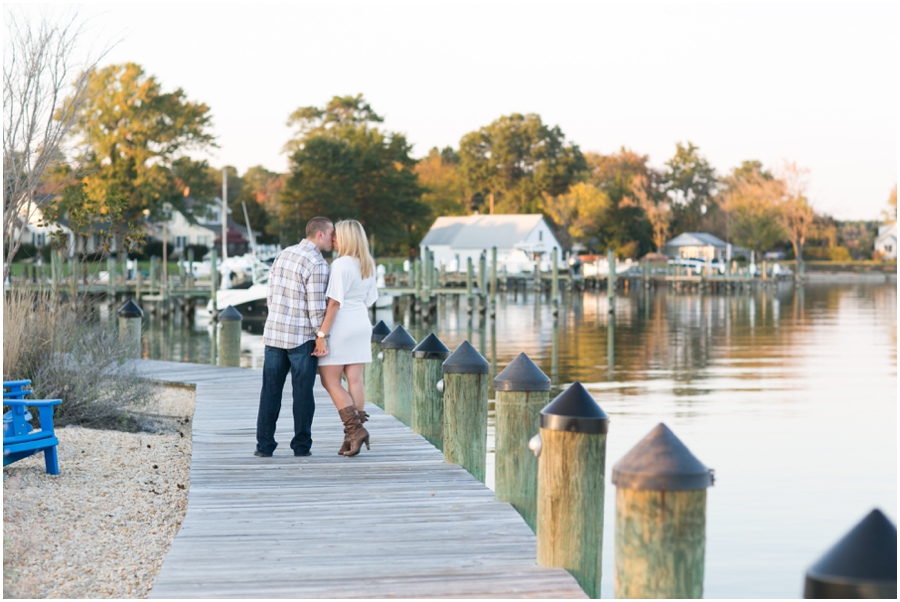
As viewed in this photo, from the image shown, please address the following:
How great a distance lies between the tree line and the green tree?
0.32ft

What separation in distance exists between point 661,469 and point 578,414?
1.20 m

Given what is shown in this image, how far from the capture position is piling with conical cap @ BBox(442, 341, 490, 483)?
8391mm

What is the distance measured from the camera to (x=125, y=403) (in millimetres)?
12484

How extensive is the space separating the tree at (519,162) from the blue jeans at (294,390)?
96820 mm

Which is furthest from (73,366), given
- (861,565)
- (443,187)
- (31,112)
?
(443,187)

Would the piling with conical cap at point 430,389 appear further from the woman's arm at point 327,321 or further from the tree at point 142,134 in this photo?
the tree at point 142,134

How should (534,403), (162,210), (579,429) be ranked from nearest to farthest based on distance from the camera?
(579,429), (534,403), (162,210)

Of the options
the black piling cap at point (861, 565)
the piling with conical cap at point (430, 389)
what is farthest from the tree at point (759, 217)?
the black piling cap at point (861, 565)

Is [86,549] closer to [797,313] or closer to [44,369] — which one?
[44,369]

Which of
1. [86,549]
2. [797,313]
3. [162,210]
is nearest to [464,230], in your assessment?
[162,210]

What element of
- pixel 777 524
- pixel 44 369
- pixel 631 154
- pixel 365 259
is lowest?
pixel 777 524

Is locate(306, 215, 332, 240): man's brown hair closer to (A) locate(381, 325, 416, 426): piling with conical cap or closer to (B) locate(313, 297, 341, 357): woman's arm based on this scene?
(B) locate(313, 297, 341, 357): woman's arm

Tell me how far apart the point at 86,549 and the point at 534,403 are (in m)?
2.89

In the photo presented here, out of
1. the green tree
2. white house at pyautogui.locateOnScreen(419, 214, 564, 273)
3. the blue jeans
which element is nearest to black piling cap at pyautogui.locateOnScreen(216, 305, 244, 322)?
the blue jeans
